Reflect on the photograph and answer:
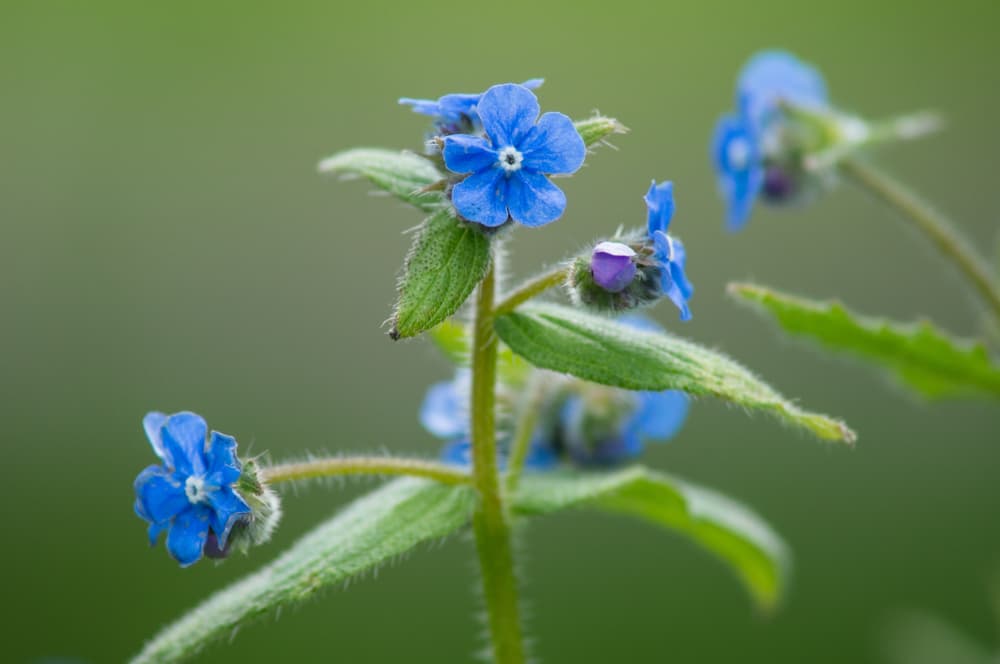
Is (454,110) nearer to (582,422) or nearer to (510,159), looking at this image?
(510,159)

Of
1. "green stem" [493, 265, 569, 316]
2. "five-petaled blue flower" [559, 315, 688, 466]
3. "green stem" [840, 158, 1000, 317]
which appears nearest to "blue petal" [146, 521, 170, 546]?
"green stem" [493, 265, 569, 316]

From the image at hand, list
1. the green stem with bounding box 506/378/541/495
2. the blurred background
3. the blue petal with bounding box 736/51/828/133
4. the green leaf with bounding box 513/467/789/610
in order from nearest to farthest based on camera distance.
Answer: the green leaf with bounding box 513/467/789/610 < the green stem with bounding box 506/378/541/495 < the blue petal with bounding box 736/51/828/133 < the blurred background

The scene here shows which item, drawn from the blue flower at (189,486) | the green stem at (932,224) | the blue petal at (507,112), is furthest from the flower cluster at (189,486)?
the green stem at (932,224)

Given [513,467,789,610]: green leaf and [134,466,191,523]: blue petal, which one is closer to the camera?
[134,466,191,523]: blue petal

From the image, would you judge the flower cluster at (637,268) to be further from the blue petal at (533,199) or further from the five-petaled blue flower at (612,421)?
the five-petaled blue flower at (612,421)

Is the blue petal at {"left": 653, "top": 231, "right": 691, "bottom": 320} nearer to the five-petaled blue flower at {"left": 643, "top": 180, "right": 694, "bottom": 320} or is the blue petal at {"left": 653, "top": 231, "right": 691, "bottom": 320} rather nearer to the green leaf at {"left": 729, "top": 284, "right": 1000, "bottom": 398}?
the five-petaled blue flower at {"left": 643, "top": 180, "right": 694, "bottom": 320}

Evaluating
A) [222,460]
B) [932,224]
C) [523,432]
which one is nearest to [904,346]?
[932,224]
